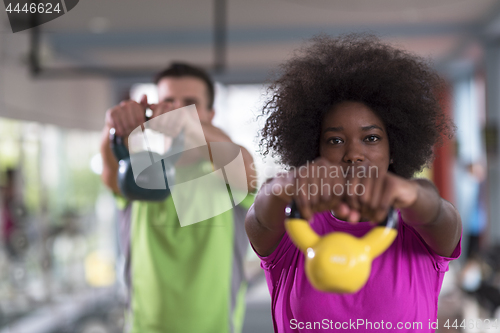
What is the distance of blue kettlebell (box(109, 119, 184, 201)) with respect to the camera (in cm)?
103

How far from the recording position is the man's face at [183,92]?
1426 mm

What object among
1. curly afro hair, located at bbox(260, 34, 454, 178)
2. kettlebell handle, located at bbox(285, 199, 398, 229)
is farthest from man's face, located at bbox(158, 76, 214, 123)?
kettlebell handle, located at bbox(285, 199, 398, 229)

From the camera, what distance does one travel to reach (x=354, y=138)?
767 millimetres

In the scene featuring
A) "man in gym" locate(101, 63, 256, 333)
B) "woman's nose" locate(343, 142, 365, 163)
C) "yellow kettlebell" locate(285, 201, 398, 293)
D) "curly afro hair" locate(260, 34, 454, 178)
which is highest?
"curly afro hair" locate(260, 34, 454, 178)

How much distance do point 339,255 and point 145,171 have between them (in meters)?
0.66

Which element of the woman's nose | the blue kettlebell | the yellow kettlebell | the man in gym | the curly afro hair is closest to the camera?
the yellow kettlebell

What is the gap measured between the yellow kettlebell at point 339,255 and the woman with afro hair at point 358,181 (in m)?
0.02

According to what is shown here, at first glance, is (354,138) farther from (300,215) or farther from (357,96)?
(300,215)

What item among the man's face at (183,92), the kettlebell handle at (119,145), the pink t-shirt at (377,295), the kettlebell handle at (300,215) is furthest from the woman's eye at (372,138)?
the man's face at (183,92)

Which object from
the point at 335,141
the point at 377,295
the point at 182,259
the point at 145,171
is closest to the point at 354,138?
the point at 335,141

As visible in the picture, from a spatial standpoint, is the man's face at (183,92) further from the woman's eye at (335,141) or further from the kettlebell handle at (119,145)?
the woman's eye at (335,141)

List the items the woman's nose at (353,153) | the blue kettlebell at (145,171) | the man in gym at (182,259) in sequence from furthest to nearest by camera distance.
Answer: the man in gym at (182,259) → the blue kettlebell at (145,171) → the woman's nose at (353,153)

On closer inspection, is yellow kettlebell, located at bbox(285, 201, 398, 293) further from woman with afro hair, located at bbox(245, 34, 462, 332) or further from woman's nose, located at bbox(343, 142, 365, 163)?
woman's nose, located at bbox(343, 142, 365, 163)

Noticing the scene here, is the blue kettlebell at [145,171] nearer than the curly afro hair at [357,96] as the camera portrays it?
No
